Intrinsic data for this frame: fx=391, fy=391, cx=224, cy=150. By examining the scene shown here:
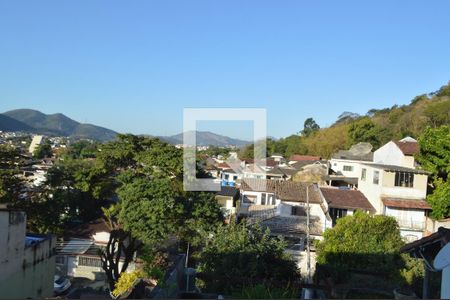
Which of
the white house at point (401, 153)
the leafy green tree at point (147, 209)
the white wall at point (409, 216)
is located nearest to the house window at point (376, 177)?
the white wall at point (409, 216)

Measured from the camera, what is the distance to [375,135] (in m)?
42.1

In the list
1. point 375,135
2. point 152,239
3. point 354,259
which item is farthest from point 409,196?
point 375,135

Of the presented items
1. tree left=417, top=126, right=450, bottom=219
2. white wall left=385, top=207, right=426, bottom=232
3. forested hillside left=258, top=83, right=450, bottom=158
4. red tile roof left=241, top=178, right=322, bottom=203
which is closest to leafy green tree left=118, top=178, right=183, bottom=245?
red tile roof left=241, top=178, right=322, bottom=203

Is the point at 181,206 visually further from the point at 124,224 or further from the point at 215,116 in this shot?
the point at 215,116

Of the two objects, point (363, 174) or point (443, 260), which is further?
point (363, 174)

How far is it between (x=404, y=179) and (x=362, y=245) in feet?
21.2

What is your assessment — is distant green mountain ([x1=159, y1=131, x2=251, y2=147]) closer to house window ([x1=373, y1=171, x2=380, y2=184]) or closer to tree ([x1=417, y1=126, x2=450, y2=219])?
house window ([x1=373, y1=171, x2=380, y2=184])

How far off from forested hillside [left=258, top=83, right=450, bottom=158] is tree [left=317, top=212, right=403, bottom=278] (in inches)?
926

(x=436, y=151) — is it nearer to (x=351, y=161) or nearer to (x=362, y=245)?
(x=362, y=245)

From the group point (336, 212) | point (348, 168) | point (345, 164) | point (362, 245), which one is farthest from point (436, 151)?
point (345, 164)

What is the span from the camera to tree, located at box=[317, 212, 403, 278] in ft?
41.5

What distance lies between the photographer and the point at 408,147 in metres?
23.2

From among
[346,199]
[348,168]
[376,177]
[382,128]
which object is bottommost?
[346,199]

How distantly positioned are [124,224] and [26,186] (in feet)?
20.6
